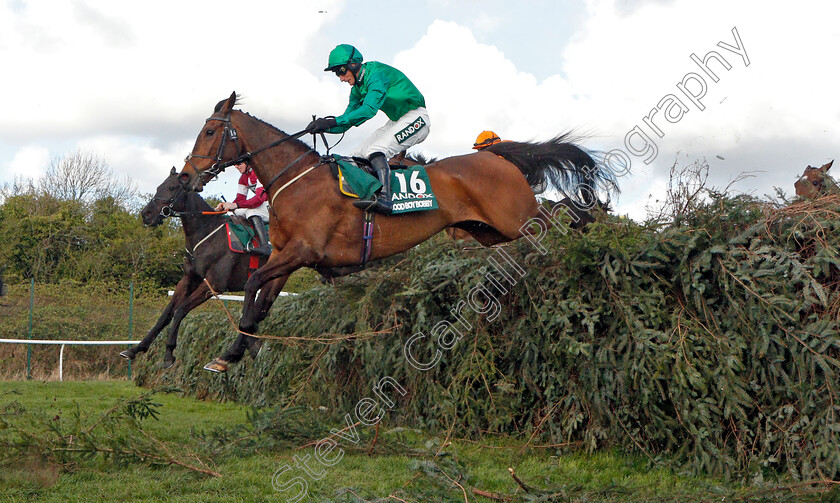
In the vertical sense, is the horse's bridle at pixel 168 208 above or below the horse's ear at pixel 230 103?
below

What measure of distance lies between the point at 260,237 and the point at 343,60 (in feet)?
9.81

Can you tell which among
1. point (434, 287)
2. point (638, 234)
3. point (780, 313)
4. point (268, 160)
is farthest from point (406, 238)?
point (780, 313)

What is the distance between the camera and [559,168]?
6773 mm

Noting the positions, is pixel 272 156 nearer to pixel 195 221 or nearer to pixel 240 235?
pixel 240 235

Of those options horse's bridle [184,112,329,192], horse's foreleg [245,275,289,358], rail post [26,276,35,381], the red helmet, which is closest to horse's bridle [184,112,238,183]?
horse's bridle [184,112,329,192]

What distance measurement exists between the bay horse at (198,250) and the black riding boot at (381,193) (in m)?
2.75

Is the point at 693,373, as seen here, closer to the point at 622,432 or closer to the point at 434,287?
the point at 622,432

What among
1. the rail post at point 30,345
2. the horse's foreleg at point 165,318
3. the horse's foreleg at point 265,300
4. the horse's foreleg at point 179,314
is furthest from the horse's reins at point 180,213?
the rail post at point 30,345

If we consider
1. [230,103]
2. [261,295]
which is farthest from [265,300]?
[230,103]

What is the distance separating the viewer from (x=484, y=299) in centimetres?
581

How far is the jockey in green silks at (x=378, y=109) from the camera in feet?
19.1

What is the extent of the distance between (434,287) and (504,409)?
119 cm

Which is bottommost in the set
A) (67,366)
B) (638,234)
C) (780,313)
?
(67,366)

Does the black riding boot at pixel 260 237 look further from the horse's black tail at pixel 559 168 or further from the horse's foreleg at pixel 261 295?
the horse's black tail at pixel 559 168
